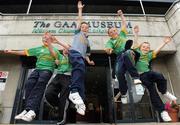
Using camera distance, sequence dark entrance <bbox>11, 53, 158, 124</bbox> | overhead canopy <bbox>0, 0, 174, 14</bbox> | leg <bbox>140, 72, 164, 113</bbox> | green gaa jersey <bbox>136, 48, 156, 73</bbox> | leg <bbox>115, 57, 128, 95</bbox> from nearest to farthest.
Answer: leg <bbox>115, 57, 128, 95</bbox>, leg <bbox>140, 72, 164, 113</bbox>, green gaa jersey <bbox>136, 48, 156, 73</bbox>, dark entrance <bbox>11, 53, 158, 124</bbox>, overhead canopy <bbox>0, 0, 174, 14</bbox>

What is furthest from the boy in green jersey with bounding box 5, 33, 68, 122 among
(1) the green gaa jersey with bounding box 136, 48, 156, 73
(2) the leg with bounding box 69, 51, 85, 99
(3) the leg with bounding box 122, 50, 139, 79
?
(1) the green gaa jersey with bounding box 136, 48, 156, 73

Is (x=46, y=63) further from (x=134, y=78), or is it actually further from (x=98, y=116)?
(x=98, y=116)

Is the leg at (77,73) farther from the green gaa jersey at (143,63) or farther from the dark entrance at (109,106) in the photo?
the green gaa jersey at (143,63)

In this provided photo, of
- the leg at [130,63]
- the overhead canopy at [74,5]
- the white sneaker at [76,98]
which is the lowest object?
the white sneaker at [76,98]

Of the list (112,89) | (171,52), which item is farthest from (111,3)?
(112,89)

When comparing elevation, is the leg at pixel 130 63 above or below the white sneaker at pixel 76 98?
above

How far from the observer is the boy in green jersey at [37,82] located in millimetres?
4645

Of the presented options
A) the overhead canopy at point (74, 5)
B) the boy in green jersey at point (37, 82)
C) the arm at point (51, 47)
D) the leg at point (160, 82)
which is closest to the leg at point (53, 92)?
the boy in green jersey at point (37, 82)

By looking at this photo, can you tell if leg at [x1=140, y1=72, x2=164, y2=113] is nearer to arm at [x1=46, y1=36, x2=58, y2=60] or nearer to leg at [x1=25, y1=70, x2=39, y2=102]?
arm at [x1=46, y1=36, x2=58, y2=60]

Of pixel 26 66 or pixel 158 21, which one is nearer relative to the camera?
pixel 26 66

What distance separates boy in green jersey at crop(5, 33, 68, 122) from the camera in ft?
15.2

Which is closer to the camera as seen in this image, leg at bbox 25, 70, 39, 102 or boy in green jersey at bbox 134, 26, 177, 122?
leg at bbox 25, 70, 39, 102

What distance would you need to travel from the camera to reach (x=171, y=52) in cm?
781

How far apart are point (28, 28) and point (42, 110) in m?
Answer: 2.88
